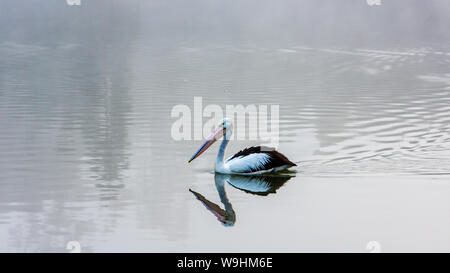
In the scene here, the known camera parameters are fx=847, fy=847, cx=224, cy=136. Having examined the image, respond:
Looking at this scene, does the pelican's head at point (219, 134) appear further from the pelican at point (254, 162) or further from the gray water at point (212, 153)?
the pelican at point (254, 162)

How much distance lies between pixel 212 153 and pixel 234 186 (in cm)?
188

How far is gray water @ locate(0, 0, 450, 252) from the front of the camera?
798 cm

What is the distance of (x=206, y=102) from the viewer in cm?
1706

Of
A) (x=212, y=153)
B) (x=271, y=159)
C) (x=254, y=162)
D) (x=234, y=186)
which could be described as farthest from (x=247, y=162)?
(x=212, y=153)

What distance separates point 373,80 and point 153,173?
1328cm

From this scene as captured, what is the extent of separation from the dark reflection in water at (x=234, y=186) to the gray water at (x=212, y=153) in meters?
0.03

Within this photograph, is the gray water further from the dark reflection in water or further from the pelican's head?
the pelican's head

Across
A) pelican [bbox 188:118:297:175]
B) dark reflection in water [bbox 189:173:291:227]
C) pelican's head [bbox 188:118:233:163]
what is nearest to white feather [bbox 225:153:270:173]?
pelican [bbox 188:118:297:175]

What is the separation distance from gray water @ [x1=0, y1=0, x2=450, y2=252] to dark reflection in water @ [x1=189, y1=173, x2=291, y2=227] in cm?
3

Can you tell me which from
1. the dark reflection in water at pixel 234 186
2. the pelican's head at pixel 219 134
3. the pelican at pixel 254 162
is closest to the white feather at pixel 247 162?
the pelican at pixel 254 162

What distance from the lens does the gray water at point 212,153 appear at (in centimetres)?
798

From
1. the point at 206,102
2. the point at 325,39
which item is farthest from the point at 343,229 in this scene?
the point at 325,39

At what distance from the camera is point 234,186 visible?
9961mm

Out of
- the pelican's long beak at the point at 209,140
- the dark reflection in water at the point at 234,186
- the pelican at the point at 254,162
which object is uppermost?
the pelican's long beak at the point at 209,140
